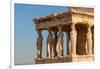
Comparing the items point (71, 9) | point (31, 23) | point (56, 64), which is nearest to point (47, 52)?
point (56, 64)

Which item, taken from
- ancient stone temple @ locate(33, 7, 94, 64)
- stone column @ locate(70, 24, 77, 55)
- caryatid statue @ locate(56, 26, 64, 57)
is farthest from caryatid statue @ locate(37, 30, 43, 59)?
stone column @ locate(70, 24, 77, 55)

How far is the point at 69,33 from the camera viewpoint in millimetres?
2445

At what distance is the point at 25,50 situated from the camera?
7.58 ft

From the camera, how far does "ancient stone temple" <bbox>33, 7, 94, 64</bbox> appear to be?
94.1 inches

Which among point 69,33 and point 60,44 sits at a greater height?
point 69,33

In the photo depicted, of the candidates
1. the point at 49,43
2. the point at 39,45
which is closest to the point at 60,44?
the point at 49,43

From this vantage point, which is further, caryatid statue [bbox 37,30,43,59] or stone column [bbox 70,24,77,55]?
stone column [bbox 70,24,77,55]

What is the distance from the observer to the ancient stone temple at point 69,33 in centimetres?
239

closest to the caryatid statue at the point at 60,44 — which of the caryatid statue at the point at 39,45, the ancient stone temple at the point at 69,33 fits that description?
the ancient stone temple at the point at 69,33

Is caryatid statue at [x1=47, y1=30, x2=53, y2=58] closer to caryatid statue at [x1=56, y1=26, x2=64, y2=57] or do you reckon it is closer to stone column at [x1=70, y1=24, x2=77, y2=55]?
caryatid statue at [x1=56, y1=26, x2=64, y2=57]

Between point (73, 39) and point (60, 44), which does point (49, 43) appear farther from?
point (73, 39)

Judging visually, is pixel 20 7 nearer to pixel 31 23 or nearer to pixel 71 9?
pixel 31 23

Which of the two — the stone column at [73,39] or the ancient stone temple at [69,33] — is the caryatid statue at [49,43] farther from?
the stone column at [73,39]
